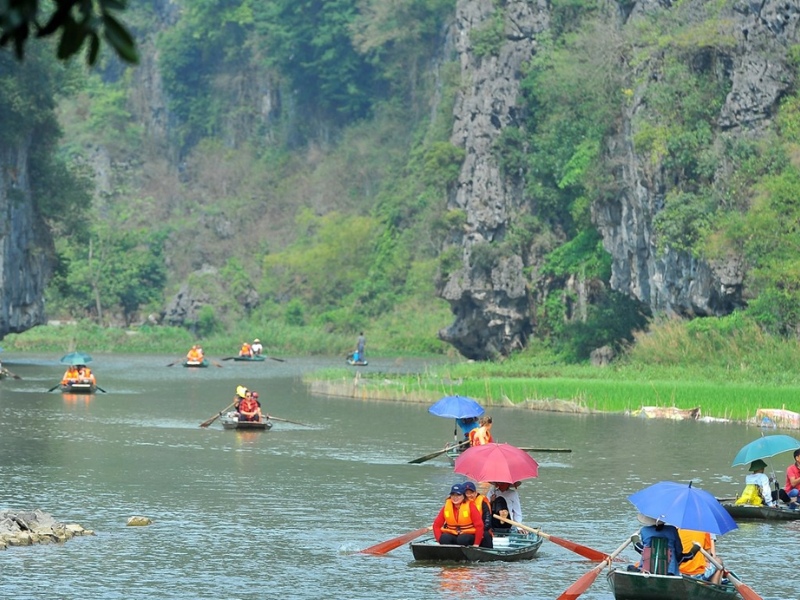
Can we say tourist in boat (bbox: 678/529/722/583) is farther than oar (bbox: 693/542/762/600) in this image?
Yes

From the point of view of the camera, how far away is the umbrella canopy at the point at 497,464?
22.4 meters

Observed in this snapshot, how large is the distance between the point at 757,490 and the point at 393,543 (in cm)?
702

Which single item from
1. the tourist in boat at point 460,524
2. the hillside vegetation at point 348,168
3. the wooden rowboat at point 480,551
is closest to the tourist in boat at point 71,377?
the hillside vegetation at point 348,168

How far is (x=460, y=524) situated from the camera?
21.1 metres

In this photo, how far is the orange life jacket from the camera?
21.0 m

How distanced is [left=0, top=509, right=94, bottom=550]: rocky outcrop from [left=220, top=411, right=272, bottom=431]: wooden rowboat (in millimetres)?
16063

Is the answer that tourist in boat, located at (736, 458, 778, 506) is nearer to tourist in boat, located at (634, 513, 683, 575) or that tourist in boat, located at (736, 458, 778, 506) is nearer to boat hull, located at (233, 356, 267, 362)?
tourist in boat, located at (634, 513, 683, 575)

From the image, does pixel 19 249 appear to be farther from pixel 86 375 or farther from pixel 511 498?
pixel 511 498

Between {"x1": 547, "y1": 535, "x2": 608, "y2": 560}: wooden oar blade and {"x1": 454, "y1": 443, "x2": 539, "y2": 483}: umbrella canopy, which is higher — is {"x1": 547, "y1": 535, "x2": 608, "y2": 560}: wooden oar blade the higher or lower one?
the lower one

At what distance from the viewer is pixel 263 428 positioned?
4000 centimetres

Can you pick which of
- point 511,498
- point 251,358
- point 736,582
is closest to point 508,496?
point 511,498

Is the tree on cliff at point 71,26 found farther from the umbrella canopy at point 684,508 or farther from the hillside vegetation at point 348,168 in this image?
the hillside vegetation at point 348,168

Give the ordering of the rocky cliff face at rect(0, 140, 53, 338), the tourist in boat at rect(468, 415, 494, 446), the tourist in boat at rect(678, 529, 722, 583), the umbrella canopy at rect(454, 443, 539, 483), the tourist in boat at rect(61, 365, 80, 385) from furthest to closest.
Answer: the rocky cliff face at rect(0, 140, 53, 338), the tourist in boat at rect(61, 365, 80, 385), the tourist in boat at rect(468, 415, 494, 446), the umbrella canopy at rect(454, 443, 539, 483), the tourist in boat at rect(678, 529, 722, 583)

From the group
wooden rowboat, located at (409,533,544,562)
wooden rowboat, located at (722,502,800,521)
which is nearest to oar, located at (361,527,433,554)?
wooden rowboat, located at (409,533,544,562)
